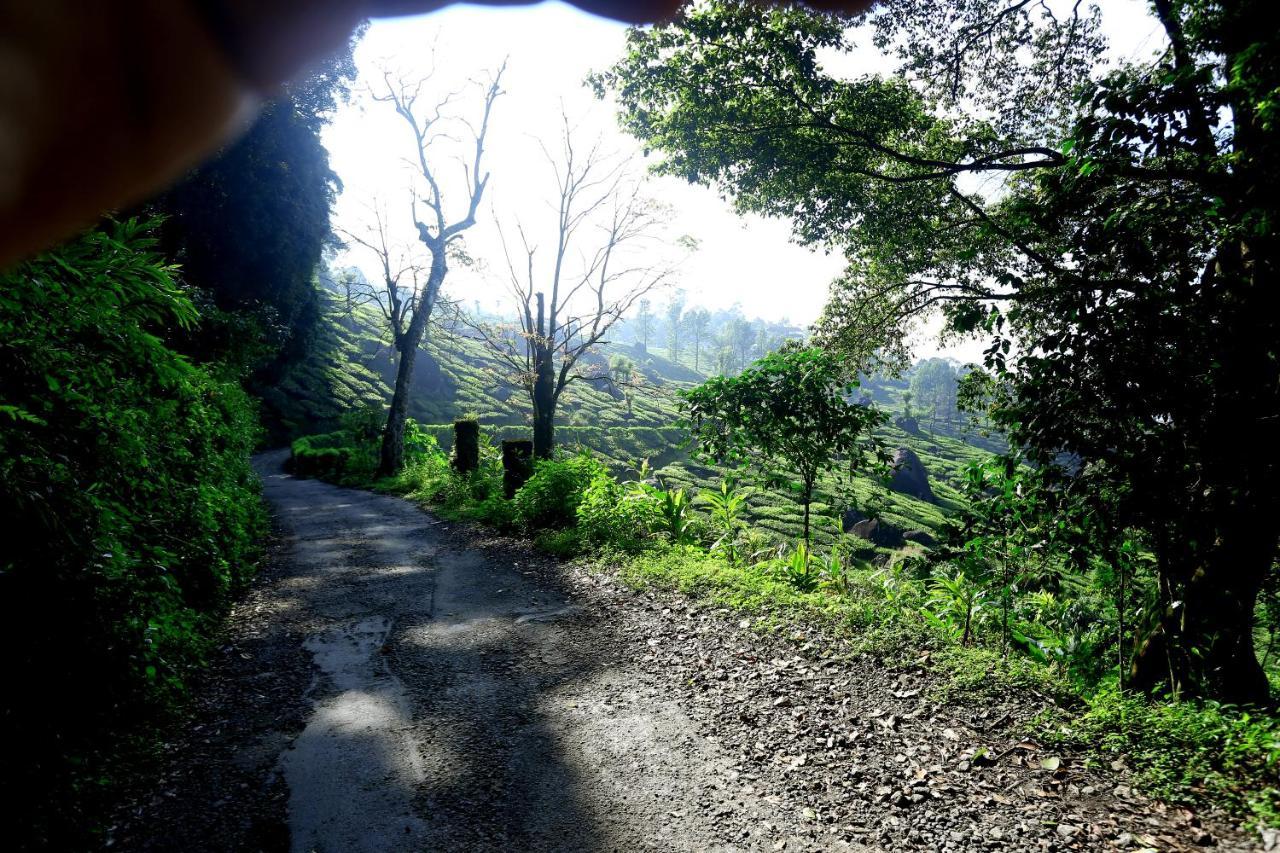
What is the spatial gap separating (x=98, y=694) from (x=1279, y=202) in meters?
6.27

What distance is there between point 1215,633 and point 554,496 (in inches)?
312

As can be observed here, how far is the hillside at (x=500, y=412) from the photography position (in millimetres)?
40375

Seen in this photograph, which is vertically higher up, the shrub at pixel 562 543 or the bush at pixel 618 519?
the bush at pixel 618 519

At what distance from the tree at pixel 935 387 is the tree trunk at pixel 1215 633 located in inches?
4899

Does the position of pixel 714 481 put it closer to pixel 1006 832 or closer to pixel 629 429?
pixel 629 429

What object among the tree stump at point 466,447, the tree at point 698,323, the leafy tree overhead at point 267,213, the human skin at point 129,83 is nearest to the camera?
the human skin at point 129,83

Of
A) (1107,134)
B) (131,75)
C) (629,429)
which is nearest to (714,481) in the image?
(629,429)

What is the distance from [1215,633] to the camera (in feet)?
13.1

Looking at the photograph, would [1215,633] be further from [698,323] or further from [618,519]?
[698,323]

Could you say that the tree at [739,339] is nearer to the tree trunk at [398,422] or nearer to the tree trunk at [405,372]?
the tree trunk at [405,372]

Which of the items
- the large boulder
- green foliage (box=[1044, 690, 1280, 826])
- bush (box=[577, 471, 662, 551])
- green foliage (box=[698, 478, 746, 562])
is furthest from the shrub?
the large boulder

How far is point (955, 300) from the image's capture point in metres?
8.00

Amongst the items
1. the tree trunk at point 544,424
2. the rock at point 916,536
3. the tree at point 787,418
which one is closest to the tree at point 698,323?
the rock at point 916,536

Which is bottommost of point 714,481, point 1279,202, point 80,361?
point 714,481
